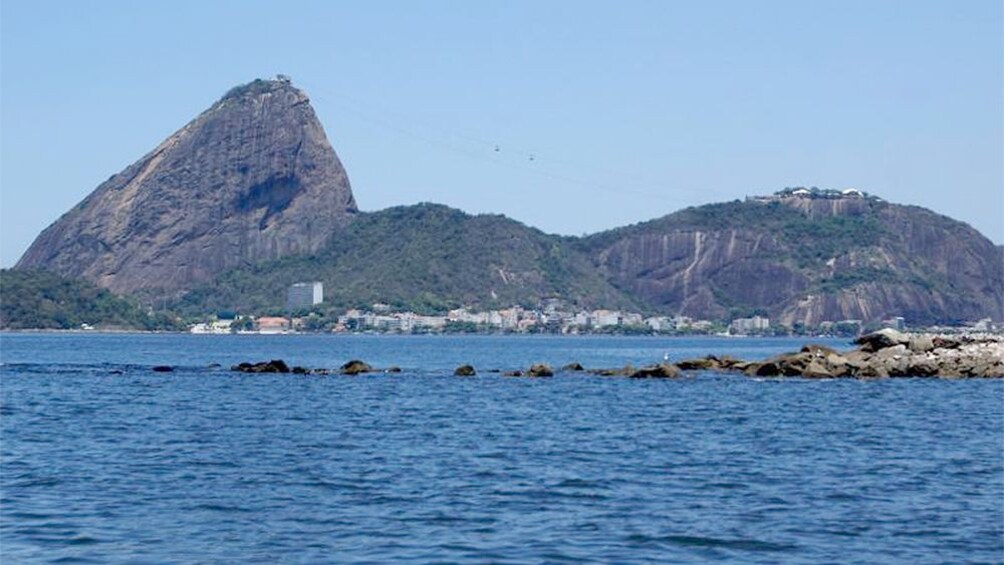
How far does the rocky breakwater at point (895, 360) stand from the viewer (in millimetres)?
79625

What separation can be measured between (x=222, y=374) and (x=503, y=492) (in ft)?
195

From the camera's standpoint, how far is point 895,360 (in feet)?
271

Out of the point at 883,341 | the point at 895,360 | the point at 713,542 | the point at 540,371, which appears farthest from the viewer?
the point at 883,341

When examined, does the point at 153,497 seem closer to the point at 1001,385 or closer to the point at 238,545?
the point at 238,545

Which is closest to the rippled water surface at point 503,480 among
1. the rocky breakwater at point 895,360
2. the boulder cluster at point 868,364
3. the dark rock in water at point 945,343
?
the rocky breakwater at point 895,360

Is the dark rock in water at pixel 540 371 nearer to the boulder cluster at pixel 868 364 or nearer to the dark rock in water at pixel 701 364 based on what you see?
the boulder cluster at pixel 868 364

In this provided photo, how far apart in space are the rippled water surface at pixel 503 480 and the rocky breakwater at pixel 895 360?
61.8ft

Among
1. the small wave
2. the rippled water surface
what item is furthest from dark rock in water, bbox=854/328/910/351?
the small wave

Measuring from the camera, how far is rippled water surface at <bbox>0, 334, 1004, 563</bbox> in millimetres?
24672

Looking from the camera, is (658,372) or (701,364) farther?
(701,364)

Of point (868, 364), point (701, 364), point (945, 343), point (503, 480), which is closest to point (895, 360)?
point (868, 364)

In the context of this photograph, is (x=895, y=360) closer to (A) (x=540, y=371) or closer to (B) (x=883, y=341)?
(B) (x=883, y=341)

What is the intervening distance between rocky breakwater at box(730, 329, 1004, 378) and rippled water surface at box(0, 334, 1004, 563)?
61.8ft

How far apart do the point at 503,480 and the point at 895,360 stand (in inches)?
2154
